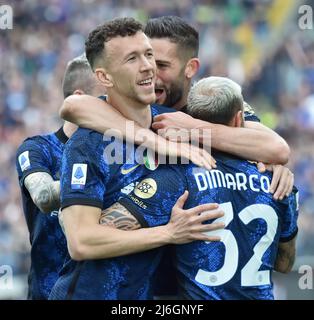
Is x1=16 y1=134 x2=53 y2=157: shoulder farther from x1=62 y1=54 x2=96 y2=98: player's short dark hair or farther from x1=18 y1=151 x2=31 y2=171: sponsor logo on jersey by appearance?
x1=62 y1=54 x2=96 y2=98: player's short dark hair

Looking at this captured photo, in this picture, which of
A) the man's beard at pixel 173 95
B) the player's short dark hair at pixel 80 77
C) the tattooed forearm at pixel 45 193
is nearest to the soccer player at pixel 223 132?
the tattooed forearm at pixel 45 193

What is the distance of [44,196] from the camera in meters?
4.71

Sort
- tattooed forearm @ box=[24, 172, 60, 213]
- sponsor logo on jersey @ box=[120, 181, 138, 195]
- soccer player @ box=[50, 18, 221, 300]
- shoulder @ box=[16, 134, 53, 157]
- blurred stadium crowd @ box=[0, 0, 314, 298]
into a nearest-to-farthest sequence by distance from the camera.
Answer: soccer player @ box=[50, 18, 221, 300]
sponsor logo on jersey @ box=[120, 181, 138, 195]
tattooed forearm @ box=[24, 172, 60, 213]
shoulder @ box=[16, 134, 53, 157]
blurred stadium crowd @ box=[0, 0, 314, 298]

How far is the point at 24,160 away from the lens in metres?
5.09

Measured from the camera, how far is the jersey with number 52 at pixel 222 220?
4.18m

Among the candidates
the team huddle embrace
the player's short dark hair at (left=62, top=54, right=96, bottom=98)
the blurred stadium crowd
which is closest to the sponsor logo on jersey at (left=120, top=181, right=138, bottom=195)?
the team huddle embrace

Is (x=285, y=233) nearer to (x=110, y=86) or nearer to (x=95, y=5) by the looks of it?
(x=110, y=86)

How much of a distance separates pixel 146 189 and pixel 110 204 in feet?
0.62

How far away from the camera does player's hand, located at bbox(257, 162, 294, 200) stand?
14.1ft

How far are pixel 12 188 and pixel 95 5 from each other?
371cm

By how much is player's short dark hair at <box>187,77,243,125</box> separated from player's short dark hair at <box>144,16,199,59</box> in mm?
1002

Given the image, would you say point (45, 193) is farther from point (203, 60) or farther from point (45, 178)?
point (203, 60)

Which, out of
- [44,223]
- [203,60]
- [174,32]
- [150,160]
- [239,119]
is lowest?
[44,223]

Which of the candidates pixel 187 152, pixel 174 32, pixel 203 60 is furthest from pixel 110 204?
pixel 203 60
